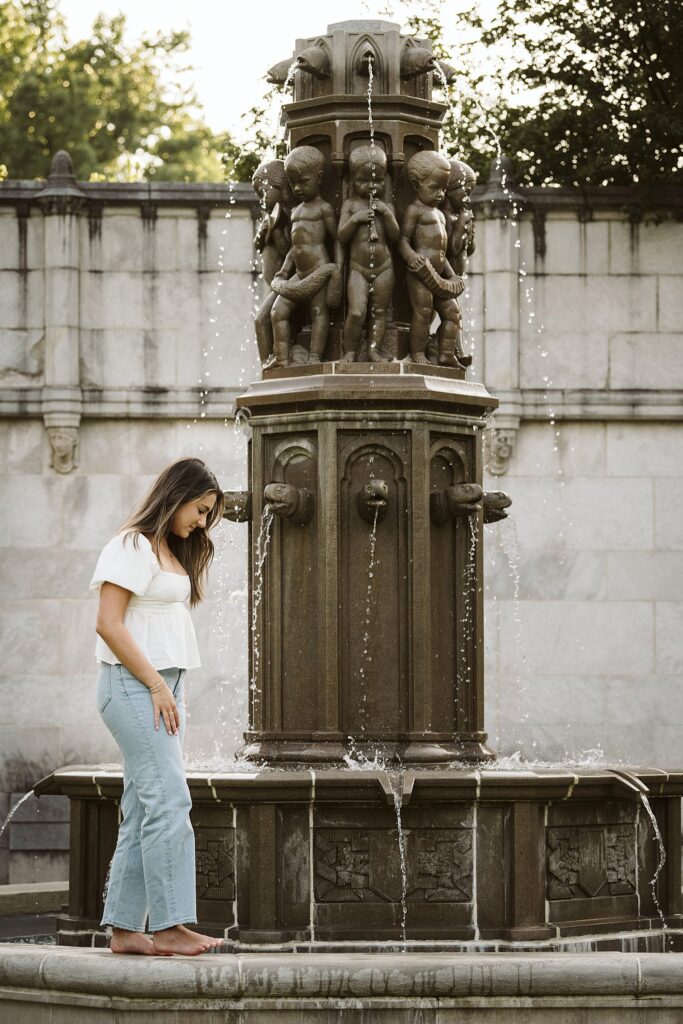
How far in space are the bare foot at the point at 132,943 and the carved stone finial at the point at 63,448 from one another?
966cm

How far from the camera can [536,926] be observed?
8.84 metres

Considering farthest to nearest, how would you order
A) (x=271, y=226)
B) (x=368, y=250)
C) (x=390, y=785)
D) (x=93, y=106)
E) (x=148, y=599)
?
1. (x=93, y=106)
2. (x=271, y=226)
3. (x=368, y=250)
4. (x=390, y=785)
5. (x=148, y=599)

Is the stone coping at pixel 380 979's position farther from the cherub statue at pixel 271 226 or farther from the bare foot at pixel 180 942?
the cherub statue at pixel 271 226

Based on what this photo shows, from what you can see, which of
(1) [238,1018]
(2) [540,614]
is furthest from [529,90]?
(1) [238,1018]

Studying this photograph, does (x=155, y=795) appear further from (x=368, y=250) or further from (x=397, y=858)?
(x=368, y=250)

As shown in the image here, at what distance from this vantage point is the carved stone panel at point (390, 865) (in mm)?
8766

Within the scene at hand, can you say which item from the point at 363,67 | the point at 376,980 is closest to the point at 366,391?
the point at 363,67

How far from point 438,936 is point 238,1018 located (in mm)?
1922

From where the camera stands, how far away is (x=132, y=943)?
24.1ft

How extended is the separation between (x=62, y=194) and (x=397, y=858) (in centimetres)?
919

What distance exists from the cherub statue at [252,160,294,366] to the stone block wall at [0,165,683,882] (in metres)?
6.30

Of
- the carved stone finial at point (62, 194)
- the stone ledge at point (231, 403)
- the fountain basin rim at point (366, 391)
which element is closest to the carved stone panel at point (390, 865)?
the fountain basin rim at point (366, 391)

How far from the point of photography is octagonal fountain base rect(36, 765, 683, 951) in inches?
341

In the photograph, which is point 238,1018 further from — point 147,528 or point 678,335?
point 678,335
